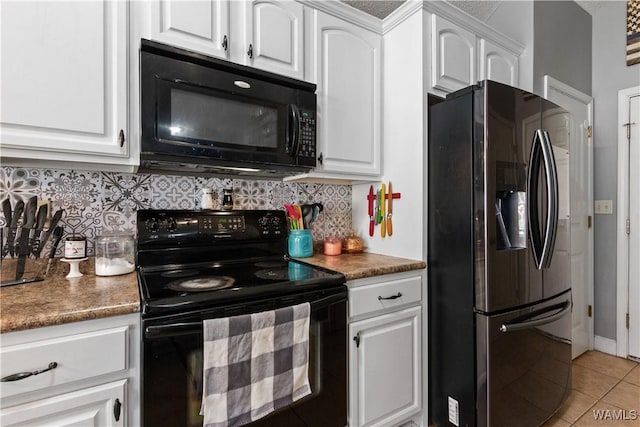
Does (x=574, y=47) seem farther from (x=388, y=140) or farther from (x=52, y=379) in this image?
(x=52, y=379)

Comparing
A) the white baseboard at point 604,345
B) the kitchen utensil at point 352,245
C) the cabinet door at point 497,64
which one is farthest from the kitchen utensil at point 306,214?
the white baseboard at point 604,345

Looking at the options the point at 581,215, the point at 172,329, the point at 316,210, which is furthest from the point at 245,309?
the point at 581,215

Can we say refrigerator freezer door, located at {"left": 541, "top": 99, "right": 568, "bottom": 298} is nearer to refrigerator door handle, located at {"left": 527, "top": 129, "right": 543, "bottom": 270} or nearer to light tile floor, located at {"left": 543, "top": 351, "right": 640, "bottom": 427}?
refrigerator door handle, located at {"left": 527, "top": 129, "right": 543, "bottom": 270}

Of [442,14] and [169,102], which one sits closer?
[169,102]

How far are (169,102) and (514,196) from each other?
160 cm

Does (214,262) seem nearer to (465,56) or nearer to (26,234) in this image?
(26,234)

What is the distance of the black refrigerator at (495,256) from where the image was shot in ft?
4.62

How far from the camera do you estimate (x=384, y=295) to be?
1467mm

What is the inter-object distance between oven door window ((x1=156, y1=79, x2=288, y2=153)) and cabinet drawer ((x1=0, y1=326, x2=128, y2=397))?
29.0 inches

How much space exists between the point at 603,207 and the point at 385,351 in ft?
7.79

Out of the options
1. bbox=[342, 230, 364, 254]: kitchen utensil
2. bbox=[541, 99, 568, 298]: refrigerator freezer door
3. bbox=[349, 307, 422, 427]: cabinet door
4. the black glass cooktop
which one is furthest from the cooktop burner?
bbox=[541, 99, 568, 298]: refrigerator freezer door

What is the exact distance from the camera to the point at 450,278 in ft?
5.10

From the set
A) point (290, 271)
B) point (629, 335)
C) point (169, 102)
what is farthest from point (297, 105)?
point (629, 335)

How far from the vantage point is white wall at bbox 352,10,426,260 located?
1.66 meters
